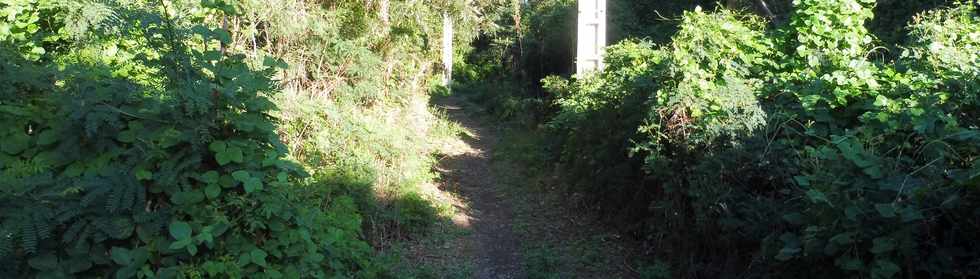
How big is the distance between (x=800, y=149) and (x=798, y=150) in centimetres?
10

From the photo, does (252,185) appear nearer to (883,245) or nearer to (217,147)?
(217,147)

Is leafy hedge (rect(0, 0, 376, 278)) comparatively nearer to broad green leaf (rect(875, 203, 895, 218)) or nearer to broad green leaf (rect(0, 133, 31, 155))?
broad green leaf (rect(0, 133, 31, 155))

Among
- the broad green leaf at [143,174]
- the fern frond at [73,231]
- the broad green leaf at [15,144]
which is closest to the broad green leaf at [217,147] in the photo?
the broad green leaf at [143,174]

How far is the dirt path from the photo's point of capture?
7.21 metres

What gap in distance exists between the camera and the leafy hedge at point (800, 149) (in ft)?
10.9

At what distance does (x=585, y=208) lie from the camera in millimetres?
8789

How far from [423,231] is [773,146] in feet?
13.1

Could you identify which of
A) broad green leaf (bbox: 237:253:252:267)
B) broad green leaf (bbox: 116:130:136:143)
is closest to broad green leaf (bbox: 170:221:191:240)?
broad green leaf (bbox: 237:253:252:267)

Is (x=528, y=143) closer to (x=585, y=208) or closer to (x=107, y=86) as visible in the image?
(x=585, y=208)

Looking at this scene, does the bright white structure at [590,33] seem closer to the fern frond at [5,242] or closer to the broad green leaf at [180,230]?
the broad green leaf at [180,230]

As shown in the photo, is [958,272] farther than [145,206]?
No

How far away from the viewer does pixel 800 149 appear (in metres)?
→ 5.04

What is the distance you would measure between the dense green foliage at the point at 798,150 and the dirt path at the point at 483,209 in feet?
3.99

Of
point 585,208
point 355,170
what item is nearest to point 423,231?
point 355,170
